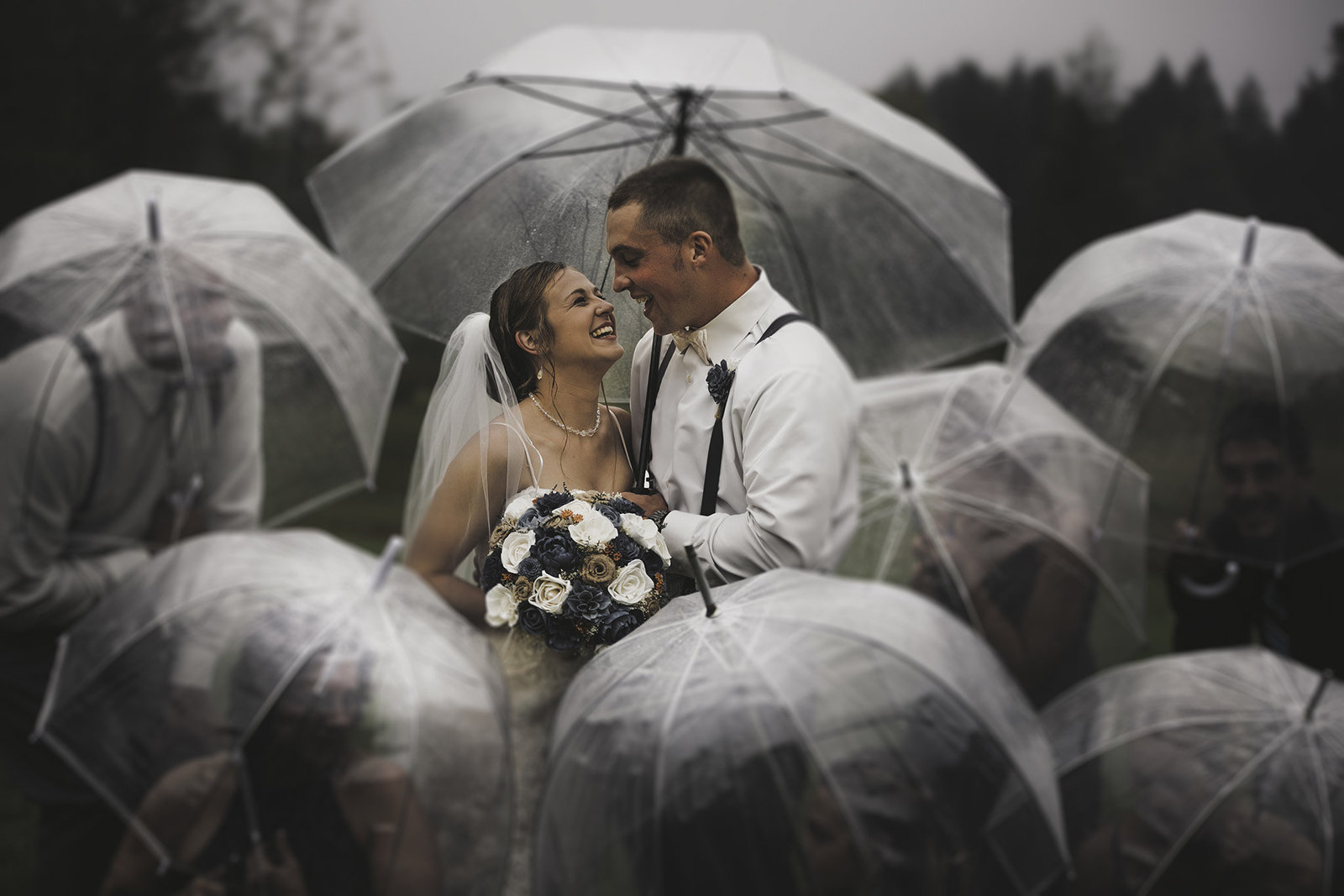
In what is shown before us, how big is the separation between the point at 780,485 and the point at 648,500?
24cm

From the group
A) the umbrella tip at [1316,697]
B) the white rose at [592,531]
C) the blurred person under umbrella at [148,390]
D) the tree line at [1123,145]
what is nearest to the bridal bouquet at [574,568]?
the white rose at [592,531]

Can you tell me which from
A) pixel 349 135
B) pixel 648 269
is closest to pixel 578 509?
pixel 648 269

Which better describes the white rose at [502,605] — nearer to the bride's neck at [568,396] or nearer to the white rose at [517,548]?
the white rose at [517,548]

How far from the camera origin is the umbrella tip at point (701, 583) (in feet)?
5.67

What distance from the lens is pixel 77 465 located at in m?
3.66

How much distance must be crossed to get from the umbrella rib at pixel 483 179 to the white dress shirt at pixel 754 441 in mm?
448

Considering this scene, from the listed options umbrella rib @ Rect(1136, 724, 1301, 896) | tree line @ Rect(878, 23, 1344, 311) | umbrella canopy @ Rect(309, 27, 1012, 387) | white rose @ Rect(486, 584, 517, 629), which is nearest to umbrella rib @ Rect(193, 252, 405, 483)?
umbrella canopy @ Rect(309, 27, 1012, 387)

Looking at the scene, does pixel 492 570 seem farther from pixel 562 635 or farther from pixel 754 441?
pixel 754 441

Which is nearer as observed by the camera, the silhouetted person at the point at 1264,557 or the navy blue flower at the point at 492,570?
the navy blue flower at the point at 492,570

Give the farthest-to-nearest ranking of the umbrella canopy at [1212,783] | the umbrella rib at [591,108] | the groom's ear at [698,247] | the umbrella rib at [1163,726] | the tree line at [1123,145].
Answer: the tree line at [1123,145], the umbrella rib at [1163,726], the umbrella canopy at [1212,783], the umbrella rib at [591,108], the groom's ear at [698,247]

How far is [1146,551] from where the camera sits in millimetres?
4480

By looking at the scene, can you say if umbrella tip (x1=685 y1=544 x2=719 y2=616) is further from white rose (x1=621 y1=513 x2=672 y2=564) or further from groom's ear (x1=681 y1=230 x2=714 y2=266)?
groom's ear (x1=681 y1=230 x2=714 y2=266)

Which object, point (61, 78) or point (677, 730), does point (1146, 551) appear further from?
point (61, 78)

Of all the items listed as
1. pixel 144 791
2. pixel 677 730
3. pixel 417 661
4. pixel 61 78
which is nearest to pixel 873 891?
pixel 677 730
